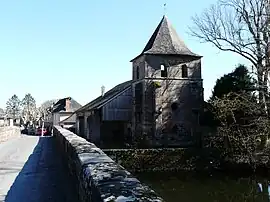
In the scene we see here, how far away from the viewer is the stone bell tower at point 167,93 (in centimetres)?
3266

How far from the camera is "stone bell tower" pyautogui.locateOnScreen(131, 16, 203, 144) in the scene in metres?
32.7

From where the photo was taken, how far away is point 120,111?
34781 millimetres

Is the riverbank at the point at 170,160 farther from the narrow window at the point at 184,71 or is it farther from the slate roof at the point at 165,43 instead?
the slate roof at the point at 165,43

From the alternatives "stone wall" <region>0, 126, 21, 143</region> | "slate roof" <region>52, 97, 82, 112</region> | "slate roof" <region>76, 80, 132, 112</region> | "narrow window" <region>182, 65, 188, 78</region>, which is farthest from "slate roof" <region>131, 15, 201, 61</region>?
"slate roof" <region>52, 97, 82, 112</region>

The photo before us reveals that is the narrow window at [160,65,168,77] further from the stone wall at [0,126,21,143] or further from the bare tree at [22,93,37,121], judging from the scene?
the bare tree at [22,93,37,121]

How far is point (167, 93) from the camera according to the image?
33312mm

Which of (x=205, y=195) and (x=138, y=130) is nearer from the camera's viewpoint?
(x=205, y=195)

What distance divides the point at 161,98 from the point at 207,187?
1541 centimetres

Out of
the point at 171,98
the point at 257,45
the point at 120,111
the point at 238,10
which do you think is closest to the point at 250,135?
the point at 257,45

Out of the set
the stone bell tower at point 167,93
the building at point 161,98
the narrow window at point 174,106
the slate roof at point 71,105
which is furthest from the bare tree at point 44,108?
the narrow window at point 174,106

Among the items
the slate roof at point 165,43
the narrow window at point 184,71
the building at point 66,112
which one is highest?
the slate roof at point 165,43

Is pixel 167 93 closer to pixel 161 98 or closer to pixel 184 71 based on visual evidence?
pixel 161 98

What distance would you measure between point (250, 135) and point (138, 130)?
1374 cm

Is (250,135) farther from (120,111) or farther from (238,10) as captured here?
(120,111)
